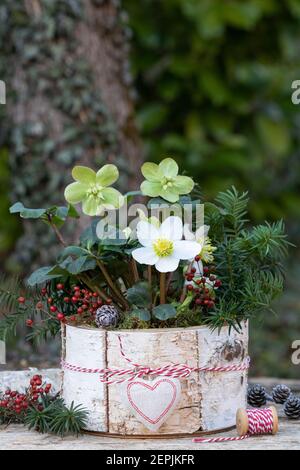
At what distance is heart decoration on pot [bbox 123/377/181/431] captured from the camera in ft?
3.98

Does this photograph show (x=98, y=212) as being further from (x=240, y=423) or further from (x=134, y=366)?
(x=240, y=423)

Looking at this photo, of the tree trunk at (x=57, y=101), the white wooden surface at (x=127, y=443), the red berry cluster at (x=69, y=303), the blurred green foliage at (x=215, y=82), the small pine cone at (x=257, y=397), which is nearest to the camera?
the white wooden surface at (x=127, y=443)

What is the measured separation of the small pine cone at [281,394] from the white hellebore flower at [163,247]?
35 cm

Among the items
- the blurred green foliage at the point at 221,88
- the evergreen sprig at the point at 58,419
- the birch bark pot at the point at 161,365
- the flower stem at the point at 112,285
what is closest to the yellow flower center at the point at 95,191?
the flower stem at the point at 112,285

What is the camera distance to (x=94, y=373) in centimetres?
125

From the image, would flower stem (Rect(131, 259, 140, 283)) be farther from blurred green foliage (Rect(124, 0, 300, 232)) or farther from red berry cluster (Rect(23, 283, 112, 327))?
blurred green foliage (Rect(124, 0, 300, 232))

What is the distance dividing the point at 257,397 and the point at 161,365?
290 millimetres

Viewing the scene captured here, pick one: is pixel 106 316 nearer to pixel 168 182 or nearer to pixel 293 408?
pixel 168 182

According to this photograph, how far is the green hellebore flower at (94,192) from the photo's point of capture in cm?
130

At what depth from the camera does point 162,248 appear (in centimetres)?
124

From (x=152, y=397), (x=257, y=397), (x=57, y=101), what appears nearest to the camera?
(x=152, y=397)

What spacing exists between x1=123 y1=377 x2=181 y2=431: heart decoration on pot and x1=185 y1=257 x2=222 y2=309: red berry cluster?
0.13m

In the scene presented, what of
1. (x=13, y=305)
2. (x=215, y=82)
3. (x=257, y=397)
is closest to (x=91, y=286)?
(x=13, y=305)

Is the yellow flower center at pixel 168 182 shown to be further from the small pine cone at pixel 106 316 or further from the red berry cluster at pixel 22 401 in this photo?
the red berry cluster at pixel 22 401
